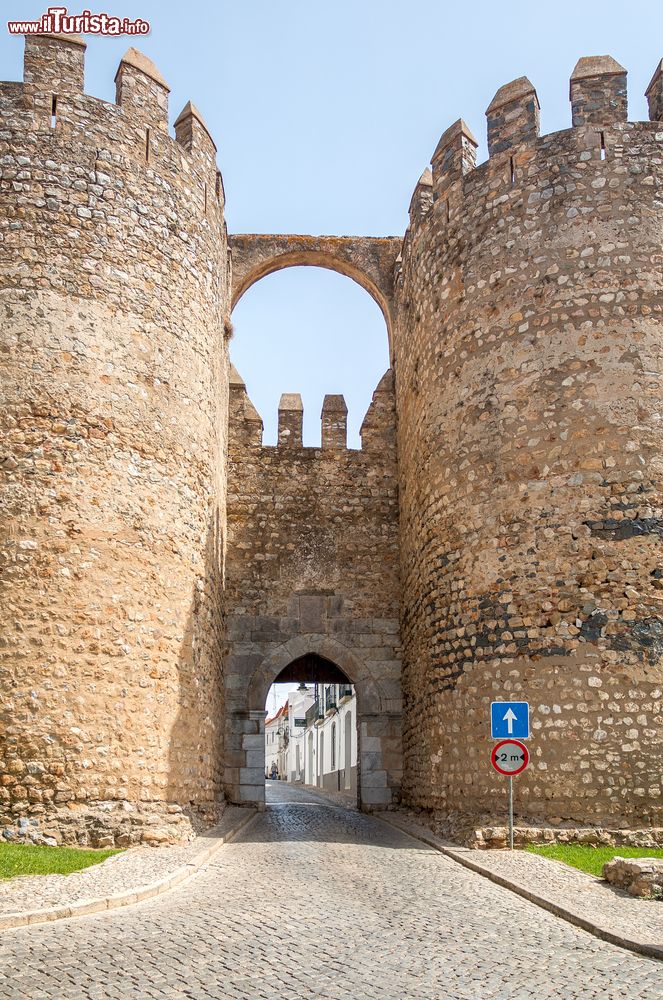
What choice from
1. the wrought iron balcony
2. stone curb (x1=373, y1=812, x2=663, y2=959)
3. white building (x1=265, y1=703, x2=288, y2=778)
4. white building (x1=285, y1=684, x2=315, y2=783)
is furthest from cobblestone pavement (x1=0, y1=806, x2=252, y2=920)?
white building (x1=265, y1=703, x2=288, y2=778)

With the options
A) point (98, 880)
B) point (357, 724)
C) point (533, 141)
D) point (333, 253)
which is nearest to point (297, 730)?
point (357, 724)

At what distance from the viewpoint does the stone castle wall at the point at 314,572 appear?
13633 millimetres

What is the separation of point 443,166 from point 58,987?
33.8 feet

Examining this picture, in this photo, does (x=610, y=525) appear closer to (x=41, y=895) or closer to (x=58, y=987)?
(x=41, y=895)

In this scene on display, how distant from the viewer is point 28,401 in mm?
9492

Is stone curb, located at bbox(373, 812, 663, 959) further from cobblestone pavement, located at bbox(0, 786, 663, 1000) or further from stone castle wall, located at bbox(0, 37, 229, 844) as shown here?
stone castle wall, located at bbox(0, 37, 229, 844)

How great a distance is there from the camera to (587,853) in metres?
8.44

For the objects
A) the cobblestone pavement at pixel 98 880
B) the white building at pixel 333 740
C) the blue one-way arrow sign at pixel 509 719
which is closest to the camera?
the cobblestone pavement at pixel 98 880

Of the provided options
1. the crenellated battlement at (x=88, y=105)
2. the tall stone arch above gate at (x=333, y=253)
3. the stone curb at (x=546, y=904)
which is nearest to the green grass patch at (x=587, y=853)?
the stone curb at (x=546, y=904)

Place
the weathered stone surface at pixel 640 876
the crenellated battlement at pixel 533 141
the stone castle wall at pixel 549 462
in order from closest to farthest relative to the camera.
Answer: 1. the weathered stone surface at pixel 640 876
2. the stone castle wall at pixel 549 462
3. the crenellated battlement at pixel 533 141

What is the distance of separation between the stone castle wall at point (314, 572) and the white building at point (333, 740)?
23.9 feet

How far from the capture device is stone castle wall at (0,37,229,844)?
8.94 metres

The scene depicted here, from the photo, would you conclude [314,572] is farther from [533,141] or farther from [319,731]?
[319,731]

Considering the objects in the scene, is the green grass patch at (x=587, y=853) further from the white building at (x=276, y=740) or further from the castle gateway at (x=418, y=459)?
the white building at (x=276, y=740)
